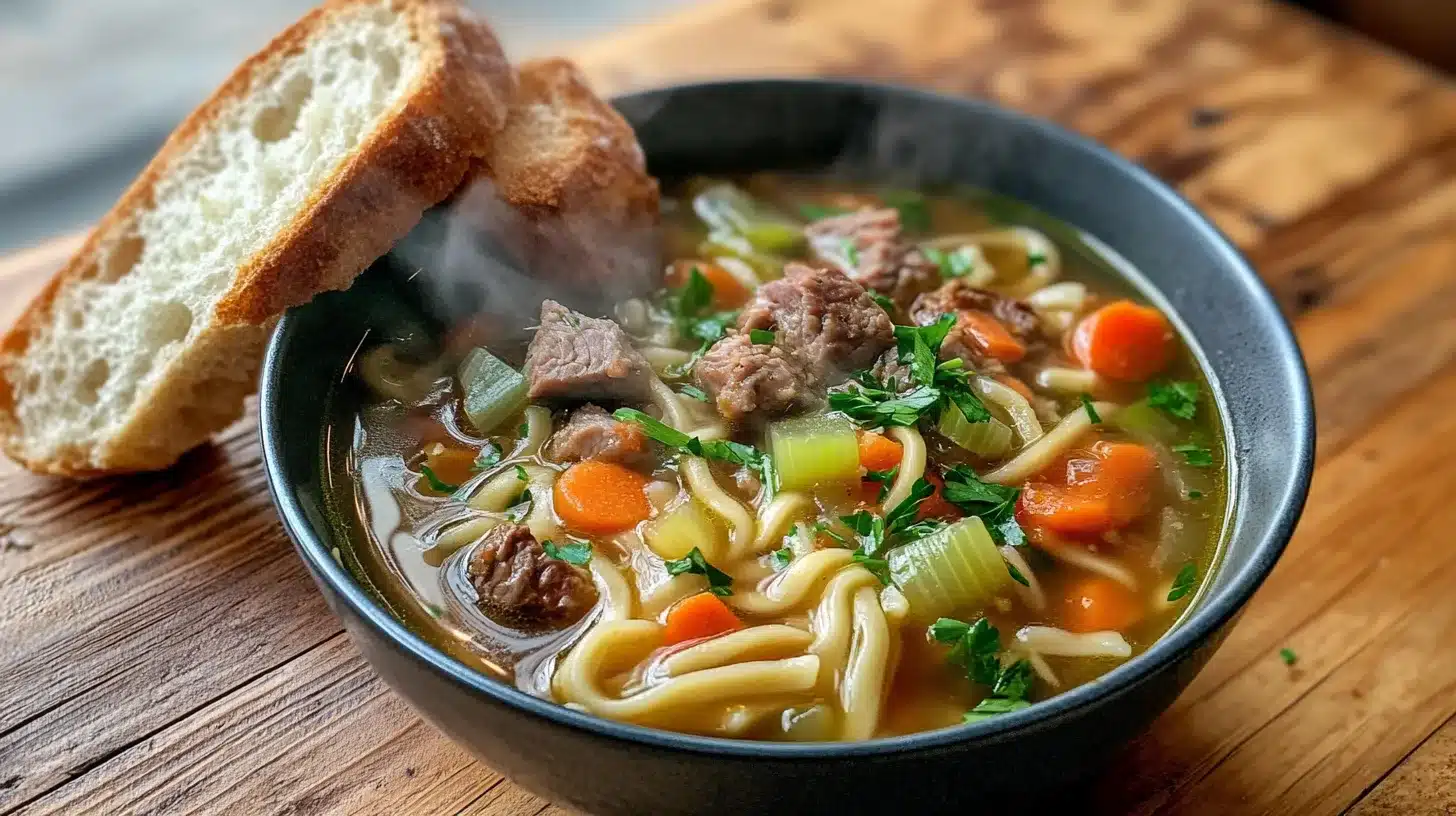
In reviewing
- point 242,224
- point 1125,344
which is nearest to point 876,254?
point 1125,344

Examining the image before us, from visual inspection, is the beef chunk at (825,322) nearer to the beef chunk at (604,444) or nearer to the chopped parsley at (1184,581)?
the beef chunk at (604,444)

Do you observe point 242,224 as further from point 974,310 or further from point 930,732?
point 930,732

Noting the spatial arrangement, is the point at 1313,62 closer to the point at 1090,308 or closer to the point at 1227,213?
the point at 1227,213

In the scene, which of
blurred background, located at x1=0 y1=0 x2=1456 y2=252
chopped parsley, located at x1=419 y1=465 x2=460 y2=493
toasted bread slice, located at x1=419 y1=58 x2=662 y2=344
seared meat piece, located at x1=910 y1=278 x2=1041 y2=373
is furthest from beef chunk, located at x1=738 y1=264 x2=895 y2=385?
blurred background, located at x1=0 y1=0 x2=1456 y2=252

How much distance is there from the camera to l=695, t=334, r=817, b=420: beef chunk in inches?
117

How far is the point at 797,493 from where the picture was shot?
112 inches

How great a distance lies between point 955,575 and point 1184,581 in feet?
1.86

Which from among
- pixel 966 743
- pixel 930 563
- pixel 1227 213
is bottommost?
pixel 1227 213

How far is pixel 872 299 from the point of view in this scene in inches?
129

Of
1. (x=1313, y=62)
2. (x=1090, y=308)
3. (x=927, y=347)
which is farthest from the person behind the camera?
(x=1313, y=62)

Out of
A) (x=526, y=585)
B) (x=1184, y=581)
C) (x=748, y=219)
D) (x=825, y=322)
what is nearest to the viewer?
(x=526, y=585)

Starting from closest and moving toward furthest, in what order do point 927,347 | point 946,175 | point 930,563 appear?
point 930,563 < point 927,347 < point 946,175

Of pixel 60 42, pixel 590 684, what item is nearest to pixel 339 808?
pixel 590 684

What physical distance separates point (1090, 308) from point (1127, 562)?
3.09ft
